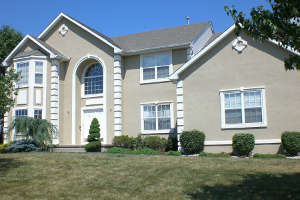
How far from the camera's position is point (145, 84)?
21.8m

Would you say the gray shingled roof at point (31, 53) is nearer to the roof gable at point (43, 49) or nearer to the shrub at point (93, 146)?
the roof gable at point (43, 49)

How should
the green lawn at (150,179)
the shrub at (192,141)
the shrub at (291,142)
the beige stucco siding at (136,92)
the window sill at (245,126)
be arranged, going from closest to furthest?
the green lawn at (150,179), the shrub at (291,142), the window sill at (245,126), the shrub at (192,141), the beige stucco siding at (136,92)

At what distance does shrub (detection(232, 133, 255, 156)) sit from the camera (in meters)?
16.2

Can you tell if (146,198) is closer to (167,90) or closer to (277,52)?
(277,52)

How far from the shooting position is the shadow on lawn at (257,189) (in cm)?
872

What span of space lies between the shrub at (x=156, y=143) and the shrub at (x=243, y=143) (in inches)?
181

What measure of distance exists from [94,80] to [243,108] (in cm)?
1072

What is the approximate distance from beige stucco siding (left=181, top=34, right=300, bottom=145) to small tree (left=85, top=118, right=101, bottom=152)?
5683 mm

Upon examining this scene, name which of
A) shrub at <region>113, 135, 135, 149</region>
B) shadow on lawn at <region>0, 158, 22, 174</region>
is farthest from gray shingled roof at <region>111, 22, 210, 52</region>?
shadow on lawn at <region>0, 158, 22, 174</region>

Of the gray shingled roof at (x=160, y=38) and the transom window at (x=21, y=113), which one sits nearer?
the gray shingled roof at (x=160, y=38)

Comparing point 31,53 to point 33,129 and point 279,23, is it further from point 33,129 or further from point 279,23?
point 279,23

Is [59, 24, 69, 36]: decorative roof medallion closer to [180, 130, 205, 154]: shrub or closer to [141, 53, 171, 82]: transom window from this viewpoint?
[141, 53, 171, 82]: transom window

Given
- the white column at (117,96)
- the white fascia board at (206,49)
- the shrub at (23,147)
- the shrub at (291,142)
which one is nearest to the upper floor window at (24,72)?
the shrub at (23,147)

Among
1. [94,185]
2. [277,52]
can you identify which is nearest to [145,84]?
[277,52]
